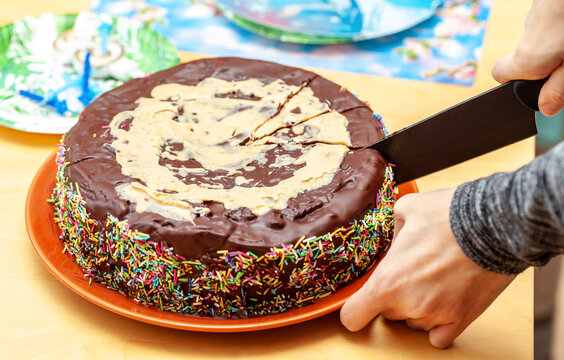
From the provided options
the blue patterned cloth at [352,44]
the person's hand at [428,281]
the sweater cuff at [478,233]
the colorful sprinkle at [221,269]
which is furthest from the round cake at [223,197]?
the blue patterned cloth at [352,44]

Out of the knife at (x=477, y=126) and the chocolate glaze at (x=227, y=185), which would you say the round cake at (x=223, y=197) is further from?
the knife at (x=477, y=126)

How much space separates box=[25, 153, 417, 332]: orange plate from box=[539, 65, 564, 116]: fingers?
0.52m

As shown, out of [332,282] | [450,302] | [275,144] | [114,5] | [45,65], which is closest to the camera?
[450,302]

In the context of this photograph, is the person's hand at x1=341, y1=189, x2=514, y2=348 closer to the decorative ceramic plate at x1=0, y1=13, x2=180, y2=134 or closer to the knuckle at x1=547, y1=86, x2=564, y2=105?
the knuckle at x1=547, y1=86, x2=564, y2=105

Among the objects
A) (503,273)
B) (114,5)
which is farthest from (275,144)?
(114,5)

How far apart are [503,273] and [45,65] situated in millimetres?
1663

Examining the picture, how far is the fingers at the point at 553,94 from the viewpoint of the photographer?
1.35 m

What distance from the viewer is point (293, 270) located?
4.05 ft

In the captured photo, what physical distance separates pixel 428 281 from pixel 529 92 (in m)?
0.52

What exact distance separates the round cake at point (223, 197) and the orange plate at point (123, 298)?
18 millimetres

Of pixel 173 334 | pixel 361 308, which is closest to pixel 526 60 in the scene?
pixel 361 308

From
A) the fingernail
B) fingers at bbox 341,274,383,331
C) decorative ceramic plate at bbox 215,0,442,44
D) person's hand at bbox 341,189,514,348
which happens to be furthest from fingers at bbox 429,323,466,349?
decorative ceramic plate at bbox 215,0,442,44

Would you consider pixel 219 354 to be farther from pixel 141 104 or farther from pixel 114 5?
pixel 114 5

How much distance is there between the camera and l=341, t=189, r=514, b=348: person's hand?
1.09 m
